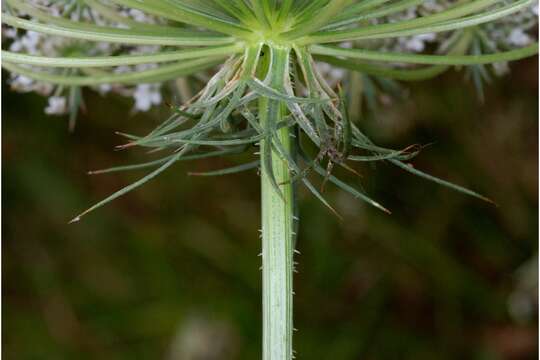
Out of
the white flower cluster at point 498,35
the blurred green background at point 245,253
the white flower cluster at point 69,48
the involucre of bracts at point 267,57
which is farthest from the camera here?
the blurred green background at point 245,253

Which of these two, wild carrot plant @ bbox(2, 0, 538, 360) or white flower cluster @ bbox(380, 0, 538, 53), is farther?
white flower cluster @ bbox(380, 0, 538, 53)

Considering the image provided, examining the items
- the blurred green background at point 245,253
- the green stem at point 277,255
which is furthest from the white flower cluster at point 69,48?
A: the blurred green background at point 245,253

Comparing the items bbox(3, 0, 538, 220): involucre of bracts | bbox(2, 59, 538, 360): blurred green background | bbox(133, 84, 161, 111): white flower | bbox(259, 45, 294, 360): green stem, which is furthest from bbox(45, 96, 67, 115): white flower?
bbox(2, 59, 538, 360): blurred green background

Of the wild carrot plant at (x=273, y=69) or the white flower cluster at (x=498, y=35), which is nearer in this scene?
the wild carrot plant at (x=273, y=69)

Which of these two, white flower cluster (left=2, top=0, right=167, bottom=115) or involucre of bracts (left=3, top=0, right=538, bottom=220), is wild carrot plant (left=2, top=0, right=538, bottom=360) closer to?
involucre of bracts (left=3, top=0, right=538, bottom=220)

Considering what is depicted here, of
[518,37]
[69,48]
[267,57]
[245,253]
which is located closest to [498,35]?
[518,37]

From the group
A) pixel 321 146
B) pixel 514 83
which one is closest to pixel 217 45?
pixel 321 146

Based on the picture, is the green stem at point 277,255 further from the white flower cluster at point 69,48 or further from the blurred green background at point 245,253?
the blurred green background at point 245,253
